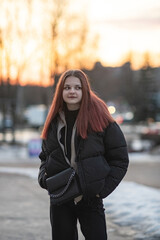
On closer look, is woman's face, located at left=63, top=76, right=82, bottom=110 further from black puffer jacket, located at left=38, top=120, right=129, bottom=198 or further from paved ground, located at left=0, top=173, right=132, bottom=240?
paved ground, located at left=0, top=173, right=132, bottom=240

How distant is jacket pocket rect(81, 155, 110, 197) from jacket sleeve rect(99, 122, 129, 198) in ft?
0.29

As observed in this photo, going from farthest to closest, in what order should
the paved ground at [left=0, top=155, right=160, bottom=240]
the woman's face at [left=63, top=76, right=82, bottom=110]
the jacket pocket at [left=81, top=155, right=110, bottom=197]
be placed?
the paved ground at [left=0, top=155, right=160, bottom=240]
the woman's face at [left=63, top=76, right=82, bottom=110]
the jacket pocket at [left=81, top=155, right=110, bottom=197]

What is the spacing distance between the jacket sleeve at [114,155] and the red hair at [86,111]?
0.08 metres

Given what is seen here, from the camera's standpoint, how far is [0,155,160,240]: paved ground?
18.8 feet

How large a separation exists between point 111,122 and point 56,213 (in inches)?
28.6

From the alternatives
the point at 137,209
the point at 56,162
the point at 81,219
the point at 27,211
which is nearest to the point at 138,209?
the point at 137,209

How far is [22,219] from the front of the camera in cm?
654

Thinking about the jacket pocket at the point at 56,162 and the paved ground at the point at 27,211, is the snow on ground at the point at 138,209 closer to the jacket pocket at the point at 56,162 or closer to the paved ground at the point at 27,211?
the paved ground at the point at 27,211

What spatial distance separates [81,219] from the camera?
11.1ft

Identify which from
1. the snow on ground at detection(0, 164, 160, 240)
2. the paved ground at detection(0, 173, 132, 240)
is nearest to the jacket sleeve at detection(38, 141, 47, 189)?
the paved ground at detection(0, 173, 132, 240)

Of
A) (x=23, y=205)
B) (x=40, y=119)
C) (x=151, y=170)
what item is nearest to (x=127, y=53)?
(x=40, y=119)

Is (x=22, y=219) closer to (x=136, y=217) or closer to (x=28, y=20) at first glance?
(x=136, y=217)

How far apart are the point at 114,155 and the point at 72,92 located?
52cm

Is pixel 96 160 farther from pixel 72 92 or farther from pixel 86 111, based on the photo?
pixel 72 92
